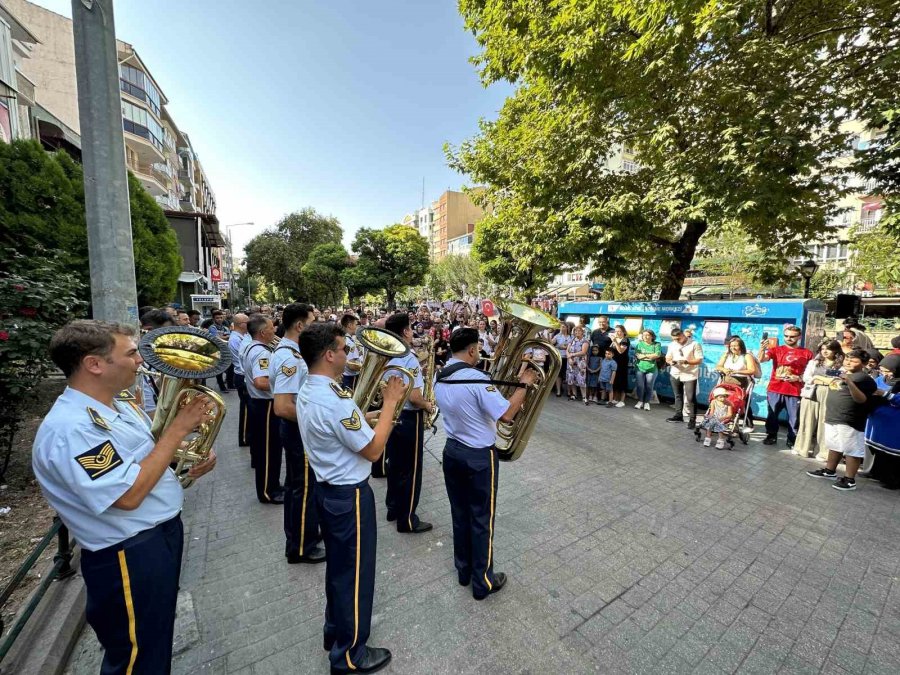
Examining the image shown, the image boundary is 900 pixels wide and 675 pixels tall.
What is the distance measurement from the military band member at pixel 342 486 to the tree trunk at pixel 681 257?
9841mm

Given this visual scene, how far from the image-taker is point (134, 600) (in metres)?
1.62

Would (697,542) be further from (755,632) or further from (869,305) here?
(869,305)

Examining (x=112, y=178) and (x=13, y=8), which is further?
(x=13, y=8)

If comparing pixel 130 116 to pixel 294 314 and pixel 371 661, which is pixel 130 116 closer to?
pixel 294 314

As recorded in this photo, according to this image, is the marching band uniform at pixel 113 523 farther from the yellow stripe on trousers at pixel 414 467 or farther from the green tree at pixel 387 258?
the green tree at pixel 387 258

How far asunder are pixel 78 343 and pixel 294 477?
2103mm

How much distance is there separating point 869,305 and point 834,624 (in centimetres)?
3062

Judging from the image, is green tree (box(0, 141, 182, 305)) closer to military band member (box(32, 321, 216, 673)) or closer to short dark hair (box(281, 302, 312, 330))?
A: short dark hair (box(281, 302, 312, 330))

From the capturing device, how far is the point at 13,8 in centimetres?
1878

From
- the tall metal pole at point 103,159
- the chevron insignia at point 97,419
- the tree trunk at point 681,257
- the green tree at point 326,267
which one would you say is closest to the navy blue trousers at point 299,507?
the chevron insignia at point 97,419

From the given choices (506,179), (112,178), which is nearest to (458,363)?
(112,178)

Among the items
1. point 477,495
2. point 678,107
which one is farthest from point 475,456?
point 678,107

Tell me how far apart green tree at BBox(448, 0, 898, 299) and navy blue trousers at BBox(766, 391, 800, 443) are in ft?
11.0

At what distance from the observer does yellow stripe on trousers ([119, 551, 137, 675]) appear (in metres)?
1.59
